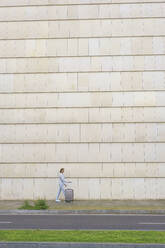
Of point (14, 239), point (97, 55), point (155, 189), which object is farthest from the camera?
point (97, 55)

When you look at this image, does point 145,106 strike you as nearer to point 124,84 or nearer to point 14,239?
point 124,84

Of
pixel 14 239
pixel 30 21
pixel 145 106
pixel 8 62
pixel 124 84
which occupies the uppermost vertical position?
pixel 30 21

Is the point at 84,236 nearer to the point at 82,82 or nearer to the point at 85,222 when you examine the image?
the point at 85,222

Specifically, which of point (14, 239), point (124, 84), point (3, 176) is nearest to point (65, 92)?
point (124, 84)

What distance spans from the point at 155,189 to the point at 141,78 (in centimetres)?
611

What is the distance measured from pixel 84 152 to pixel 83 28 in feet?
23.3

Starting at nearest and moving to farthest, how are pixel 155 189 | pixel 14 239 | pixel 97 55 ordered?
pixel 14 239 → pixel 155 189 → pixel 97 55

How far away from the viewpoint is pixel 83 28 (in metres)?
18.5

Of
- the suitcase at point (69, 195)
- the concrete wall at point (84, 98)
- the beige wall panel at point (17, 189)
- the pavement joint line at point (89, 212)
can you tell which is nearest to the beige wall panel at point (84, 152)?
the concrete wall at point (84, 98)

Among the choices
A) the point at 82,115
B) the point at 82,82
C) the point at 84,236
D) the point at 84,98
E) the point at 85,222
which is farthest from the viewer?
the point at 82,82

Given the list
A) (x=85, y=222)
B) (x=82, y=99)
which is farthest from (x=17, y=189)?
(x=85, y=222)

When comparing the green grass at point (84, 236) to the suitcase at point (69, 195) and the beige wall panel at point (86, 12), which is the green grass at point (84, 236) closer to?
the suitcase at point (69, 195)

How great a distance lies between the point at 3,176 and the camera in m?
17.7

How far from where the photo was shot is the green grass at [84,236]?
746 cm
